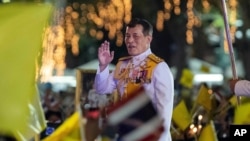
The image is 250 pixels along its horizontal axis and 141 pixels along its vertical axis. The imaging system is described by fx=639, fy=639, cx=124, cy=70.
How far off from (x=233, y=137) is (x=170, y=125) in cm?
31

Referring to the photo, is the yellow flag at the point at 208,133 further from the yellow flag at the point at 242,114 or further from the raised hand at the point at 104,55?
the raised hand at the point at 104,55

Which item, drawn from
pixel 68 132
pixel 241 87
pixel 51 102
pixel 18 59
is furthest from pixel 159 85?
pixel 18 59

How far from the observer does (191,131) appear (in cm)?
299

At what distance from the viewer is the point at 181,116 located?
111 inches

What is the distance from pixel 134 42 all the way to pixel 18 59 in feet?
6.51

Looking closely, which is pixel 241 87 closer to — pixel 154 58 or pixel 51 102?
pixel 154 58

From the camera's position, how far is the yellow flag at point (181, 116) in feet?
9.14

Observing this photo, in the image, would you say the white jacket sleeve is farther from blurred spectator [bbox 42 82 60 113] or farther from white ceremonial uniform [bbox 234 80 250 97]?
white ceremonial uniform [bbox 234 80 250 97]

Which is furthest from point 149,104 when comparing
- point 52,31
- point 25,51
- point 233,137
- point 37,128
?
point 233,137

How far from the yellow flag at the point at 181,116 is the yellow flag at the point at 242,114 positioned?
0.22 meters

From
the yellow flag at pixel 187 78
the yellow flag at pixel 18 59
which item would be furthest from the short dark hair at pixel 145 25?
the yellow flag at pixel 18 59

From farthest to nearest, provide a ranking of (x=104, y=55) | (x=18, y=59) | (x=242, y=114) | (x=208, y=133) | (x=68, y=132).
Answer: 1. (x=208, y=133)
2. (x=242, y=114)
3. (x=104, y=55)
4. (x=68, y=132)
5. (x=18, y=59)

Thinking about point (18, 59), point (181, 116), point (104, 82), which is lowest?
point (181, 116)

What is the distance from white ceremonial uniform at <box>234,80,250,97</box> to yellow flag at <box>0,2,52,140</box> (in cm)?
189
